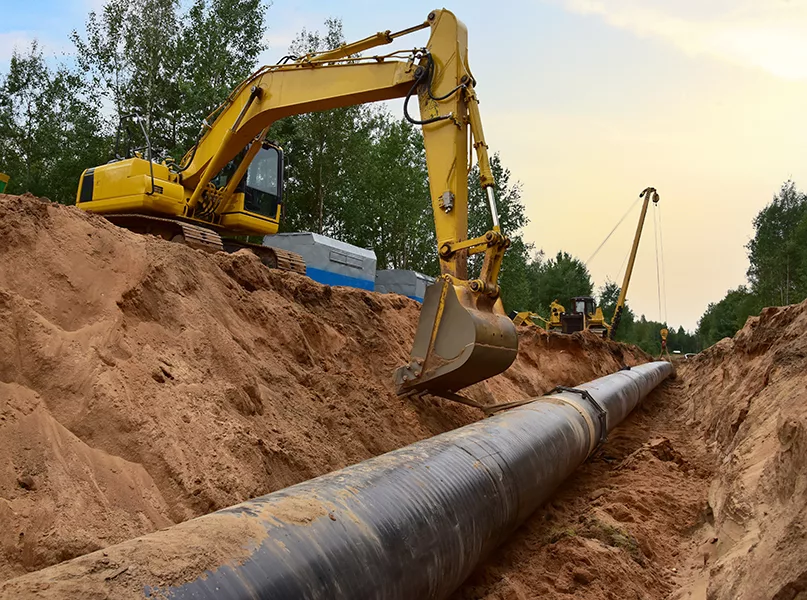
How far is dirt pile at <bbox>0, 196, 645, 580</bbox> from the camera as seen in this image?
3.35 metres

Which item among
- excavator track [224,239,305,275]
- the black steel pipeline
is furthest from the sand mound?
excavator track [224,239,305,275]

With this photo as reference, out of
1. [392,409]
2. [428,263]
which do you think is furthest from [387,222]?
[392,409]

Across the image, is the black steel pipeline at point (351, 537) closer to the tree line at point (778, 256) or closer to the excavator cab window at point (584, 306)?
the excavator cab window at point (584, 306)

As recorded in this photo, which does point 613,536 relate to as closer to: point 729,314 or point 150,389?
point 150,389

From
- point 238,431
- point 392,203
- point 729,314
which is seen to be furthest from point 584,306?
point 729,314

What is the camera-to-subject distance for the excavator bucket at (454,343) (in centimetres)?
639

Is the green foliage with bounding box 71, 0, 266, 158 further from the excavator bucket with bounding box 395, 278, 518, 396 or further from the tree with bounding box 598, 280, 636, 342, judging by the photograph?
the tree with bounding box 598, 280, 636, 342

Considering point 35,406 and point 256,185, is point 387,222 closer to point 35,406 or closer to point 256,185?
point 256,185

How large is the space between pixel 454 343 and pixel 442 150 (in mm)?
2305

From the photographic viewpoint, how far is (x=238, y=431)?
4.46m

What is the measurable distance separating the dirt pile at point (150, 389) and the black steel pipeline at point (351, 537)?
1175 millimetres

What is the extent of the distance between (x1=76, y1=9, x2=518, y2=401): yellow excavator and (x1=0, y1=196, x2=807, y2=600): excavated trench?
1043 mm

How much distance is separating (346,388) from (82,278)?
8.79 ft

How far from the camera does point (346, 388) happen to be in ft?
21.0
